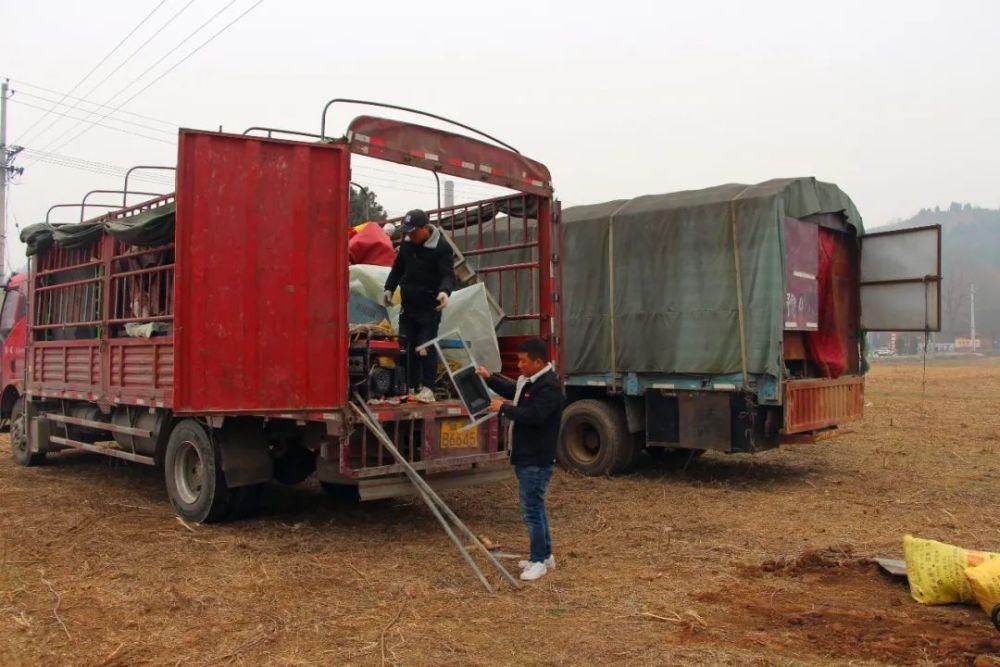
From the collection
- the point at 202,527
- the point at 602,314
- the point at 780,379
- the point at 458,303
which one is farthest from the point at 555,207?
the point at 202,527

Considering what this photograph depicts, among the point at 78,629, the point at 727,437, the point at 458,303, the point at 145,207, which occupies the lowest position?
the point at 78,629

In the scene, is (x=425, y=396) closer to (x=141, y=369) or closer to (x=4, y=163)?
(x=141, y=369)

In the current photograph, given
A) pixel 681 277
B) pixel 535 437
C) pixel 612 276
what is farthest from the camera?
pixel 612 276

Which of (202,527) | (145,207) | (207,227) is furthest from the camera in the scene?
(145,207)

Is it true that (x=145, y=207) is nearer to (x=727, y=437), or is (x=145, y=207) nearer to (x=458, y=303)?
(x=458, y=303)

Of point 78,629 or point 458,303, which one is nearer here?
point 78,629

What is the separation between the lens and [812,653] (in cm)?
391

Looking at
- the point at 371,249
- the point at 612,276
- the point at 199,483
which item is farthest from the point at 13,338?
the point at 612,276

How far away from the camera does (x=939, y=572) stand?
4621 millimetres

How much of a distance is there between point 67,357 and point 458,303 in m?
4.39

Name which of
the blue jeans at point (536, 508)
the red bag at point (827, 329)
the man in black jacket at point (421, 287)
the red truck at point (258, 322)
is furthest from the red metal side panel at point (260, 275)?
the red bag at point (827, 329)

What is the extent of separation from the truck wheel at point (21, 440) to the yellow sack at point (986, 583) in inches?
390

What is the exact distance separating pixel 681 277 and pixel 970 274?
16628cm

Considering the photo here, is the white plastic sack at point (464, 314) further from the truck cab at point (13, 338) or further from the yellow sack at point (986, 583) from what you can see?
the truck cab at point (13, 338)
